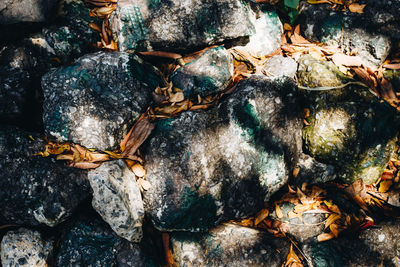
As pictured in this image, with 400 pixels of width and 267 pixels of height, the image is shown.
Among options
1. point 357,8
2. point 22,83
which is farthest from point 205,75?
point 357,8

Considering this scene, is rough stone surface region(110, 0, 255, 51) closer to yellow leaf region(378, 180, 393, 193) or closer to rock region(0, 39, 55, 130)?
rock region(0, 39, 55, 130)

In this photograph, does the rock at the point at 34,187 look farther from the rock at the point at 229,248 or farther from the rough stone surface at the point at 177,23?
the rough stone surface at the point at 177,23

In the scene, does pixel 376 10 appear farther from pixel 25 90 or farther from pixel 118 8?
pixel 25 90

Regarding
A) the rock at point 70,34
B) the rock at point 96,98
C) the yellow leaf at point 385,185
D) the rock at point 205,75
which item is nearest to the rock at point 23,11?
the rock at point 70,34

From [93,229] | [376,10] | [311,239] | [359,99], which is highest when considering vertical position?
[376,10]

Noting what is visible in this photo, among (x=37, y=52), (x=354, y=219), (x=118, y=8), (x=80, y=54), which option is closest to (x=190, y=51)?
(x=118, y=8)

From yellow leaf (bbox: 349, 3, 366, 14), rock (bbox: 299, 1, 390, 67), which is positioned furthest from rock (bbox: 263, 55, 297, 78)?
yellow leaf (bbox: 349, 3, 366, 14)
